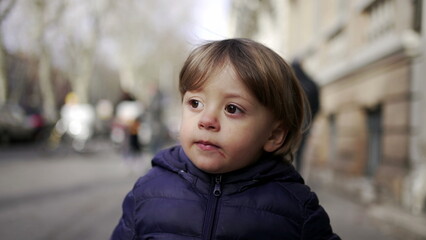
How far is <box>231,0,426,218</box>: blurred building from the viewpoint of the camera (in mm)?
5848

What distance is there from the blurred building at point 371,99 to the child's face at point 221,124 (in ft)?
5.90

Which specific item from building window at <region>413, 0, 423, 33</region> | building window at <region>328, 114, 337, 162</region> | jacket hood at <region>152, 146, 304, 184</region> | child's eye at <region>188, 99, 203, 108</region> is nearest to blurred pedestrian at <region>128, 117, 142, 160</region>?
building window at <region>328, 114, 337, 162</region>

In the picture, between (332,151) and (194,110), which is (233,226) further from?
(332,151)

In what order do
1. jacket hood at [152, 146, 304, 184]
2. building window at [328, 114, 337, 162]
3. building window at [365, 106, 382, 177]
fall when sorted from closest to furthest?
jacket hood at [152, 146, 304, 184]
building window at [365, 106, 382, 177]
building window at [328, 114, 337, 162]

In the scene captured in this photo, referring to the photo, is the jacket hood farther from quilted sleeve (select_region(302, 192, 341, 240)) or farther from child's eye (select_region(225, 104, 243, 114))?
child's eye (select_region(225, 104, 243, 114))

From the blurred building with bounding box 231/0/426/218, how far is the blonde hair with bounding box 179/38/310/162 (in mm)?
1605

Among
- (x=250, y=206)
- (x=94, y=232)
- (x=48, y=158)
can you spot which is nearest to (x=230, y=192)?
(x=250, y=206)

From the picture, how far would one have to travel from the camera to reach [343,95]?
9.30 meters

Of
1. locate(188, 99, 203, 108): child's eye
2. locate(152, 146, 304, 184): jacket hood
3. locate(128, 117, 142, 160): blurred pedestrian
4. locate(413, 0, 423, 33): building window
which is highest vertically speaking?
locate(413, 0, 423, 33): building window

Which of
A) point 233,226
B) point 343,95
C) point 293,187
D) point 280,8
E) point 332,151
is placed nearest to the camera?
point 233,226

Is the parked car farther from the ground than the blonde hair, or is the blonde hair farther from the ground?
the blonde hair

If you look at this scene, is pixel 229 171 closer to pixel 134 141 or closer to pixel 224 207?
pixel 224 207

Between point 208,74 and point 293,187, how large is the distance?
546 mm

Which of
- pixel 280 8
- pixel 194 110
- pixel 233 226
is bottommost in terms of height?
pixel 233 226
